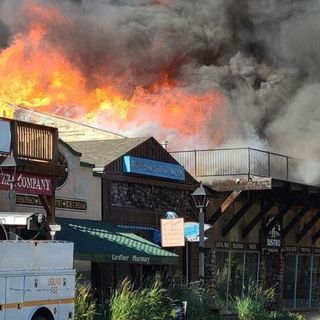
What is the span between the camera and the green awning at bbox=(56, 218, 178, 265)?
22266 millimetres

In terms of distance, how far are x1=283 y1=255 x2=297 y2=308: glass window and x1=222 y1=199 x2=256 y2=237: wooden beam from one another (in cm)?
450

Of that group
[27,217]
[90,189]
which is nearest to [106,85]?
[90,189]

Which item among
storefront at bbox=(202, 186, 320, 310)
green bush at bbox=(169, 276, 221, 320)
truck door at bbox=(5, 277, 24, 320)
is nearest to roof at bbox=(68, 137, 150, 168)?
storefront at bbox=(202, 186, 320, 310)

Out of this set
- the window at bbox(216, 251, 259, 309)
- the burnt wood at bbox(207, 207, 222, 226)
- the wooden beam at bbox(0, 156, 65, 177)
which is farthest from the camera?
the window at bbox(216, 251, 259, 309)

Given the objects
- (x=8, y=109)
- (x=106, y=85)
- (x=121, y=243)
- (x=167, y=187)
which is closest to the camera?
(x=121, y=243)

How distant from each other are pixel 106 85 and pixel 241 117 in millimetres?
8134

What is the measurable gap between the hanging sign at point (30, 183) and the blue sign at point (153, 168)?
5067 millimetres

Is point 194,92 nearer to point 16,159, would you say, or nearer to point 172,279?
point 172,279

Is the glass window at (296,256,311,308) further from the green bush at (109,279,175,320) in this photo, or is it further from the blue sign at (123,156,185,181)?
the green bush at (109,279,175,320)

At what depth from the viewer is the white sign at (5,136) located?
814 inches

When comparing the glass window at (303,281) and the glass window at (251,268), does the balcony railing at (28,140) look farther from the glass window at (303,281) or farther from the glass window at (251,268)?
the glass window at (303,281)

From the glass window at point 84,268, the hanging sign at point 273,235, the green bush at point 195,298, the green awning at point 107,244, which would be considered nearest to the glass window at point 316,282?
the hanging sign at point 273,235

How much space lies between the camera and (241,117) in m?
45.7

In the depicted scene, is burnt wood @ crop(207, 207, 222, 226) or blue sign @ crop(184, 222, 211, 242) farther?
burnt wood @ crop(207, 207, 222, 226)
